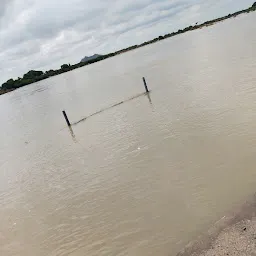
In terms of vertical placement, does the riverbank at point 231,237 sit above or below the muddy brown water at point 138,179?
above

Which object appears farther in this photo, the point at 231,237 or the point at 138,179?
the point at 138,179

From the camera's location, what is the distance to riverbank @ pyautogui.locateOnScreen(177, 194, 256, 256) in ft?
27.0

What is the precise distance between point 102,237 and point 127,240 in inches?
45.6

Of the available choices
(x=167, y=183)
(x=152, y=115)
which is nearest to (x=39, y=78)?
(x=152, y=115)

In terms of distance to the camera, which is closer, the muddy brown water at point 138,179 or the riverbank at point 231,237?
Answer: the riverbank at point 231,237

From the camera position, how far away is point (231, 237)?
8766mm

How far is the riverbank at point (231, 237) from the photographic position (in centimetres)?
824

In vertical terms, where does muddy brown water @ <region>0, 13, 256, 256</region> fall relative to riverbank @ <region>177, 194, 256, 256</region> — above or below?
below

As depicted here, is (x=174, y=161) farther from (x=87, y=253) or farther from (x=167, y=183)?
(x=87, y=253)

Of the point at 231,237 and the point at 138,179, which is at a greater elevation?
the point at 231,237

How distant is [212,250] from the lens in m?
8.63

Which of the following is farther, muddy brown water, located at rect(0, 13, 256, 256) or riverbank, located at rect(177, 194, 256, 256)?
muddy brown water, located at rect(0, 13, 256, 256)

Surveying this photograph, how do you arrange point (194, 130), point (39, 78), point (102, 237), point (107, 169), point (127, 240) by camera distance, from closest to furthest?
point (127, 240), point (102, 237), point (107, 169), point (194, 130), point (39, 78)

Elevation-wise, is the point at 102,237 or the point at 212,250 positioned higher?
the point at 212,250
